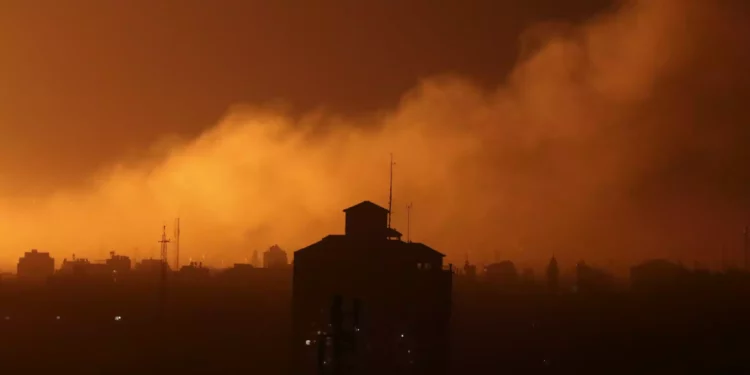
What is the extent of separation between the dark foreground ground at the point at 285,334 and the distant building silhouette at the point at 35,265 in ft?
236

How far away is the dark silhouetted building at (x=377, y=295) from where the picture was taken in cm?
4378

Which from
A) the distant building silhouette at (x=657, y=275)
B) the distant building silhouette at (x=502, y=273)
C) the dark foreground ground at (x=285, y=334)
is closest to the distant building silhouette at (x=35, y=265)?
the dark foreground ground at (x=285, y=334)

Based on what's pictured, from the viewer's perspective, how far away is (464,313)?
302 feet

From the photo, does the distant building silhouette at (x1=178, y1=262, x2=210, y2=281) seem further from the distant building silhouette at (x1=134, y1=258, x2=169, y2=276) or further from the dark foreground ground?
the dark foreground ground

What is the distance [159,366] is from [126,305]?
4357cm

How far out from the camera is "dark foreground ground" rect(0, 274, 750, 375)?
5672 centimetres

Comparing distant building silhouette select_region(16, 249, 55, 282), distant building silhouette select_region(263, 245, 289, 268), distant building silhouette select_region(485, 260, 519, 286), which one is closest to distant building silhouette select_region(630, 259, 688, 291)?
distant building silhouette select_region(485, 260, 519, 286)

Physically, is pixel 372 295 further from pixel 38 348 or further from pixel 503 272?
pixel 503 272

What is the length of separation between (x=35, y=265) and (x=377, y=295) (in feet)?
518

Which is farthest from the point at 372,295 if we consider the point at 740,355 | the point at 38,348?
the point at 740,355

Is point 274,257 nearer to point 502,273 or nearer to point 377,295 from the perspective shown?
point 502,273

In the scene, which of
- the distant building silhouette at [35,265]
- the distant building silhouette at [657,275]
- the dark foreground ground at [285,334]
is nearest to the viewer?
the dark foreground ground at [285,334]

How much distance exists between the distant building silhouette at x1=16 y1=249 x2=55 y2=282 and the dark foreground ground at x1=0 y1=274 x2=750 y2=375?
2837 inches

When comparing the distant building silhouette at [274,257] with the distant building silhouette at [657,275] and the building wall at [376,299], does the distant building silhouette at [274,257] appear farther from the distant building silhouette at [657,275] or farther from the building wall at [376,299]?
the building wall at [376,299]
